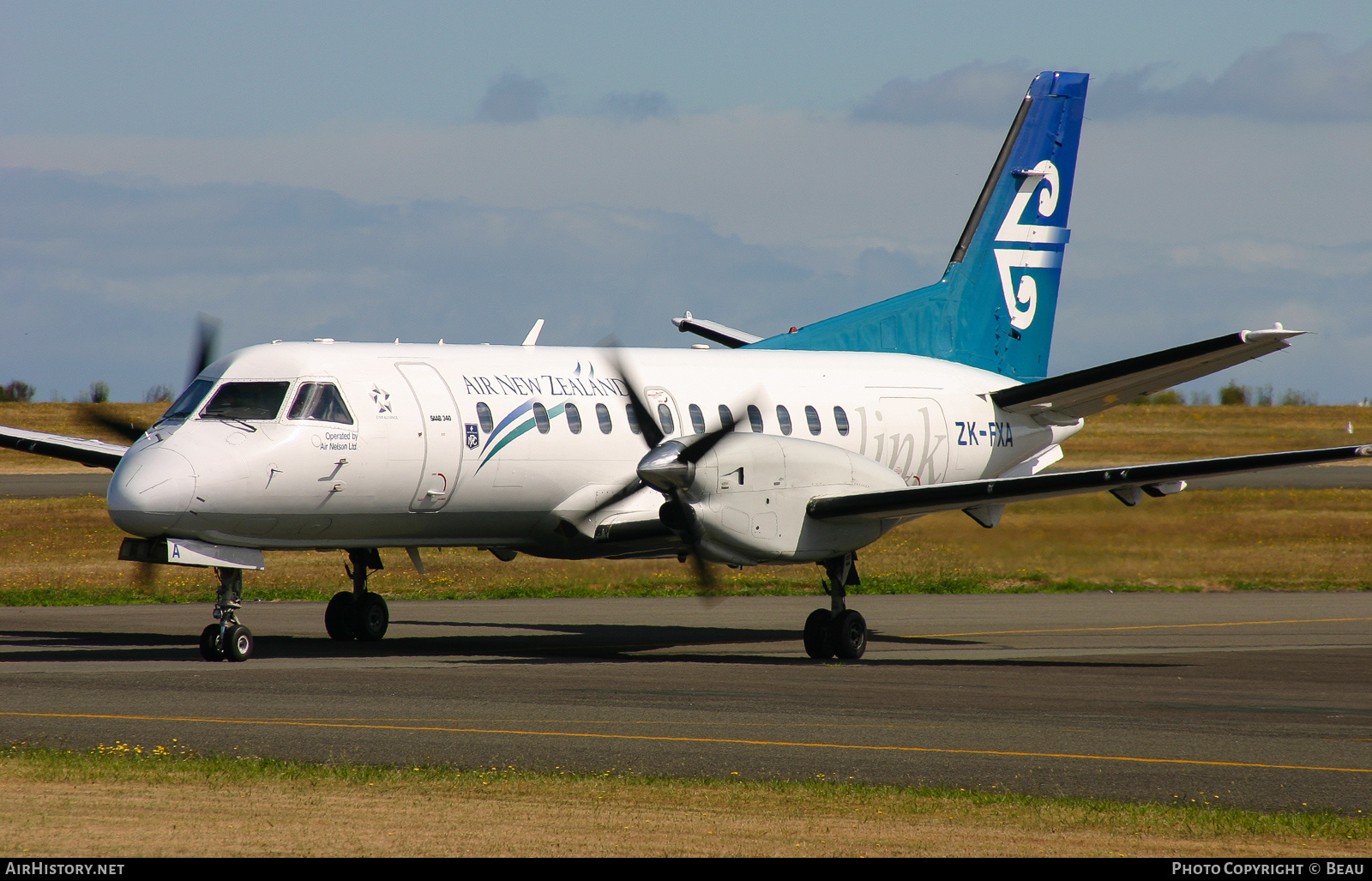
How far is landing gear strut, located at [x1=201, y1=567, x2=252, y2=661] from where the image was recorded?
1739cm

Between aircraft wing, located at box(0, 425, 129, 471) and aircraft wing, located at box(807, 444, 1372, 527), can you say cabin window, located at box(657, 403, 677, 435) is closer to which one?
aircraft wing, located at box(807, 444, 1372, 527)

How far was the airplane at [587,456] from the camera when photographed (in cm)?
1739

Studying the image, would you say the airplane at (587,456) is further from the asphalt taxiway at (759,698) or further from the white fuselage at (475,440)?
the asphalt taxiway at (759,698)

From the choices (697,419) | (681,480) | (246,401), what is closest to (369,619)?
(246,401)

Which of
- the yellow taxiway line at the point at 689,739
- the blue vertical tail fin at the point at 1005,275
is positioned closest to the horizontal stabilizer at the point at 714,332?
the blue vertical tail fin at the point at 1005,275

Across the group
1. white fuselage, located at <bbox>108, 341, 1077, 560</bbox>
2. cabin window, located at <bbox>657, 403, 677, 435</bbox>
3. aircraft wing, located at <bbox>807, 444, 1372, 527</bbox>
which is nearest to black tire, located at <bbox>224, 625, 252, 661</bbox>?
white fuselage, located at <bbox>108, 341, 1077, 560</bbox>

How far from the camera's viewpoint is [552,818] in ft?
28.8

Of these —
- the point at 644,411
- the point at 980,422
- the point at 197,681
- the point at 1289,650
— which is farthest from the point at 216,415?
the point at 1289,650

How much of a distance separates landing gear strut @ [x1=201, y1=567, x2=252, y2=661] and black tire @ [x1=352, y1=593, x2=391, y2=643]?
3706 millimetres

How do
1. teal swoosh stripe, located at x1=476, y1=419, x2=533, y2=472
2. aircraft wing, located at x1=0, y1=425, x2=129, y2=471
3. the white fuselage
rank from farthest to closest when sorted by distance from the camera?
aircraft wing, located at x1=0, y1=425, x2=129, y2=471, teal swoosh stripe, located at x1=476, y1=419, x2=533, y2=472, the white fuselage

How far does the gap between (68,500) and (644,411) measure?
36.4 metres

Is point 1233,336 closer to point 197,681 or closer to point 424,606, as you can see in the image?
point 197,681

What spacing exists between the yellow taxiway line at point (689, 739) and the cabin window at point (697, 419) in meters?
8.98
